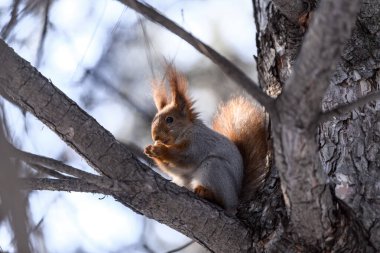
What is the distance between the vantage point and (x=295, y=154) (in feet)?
4.43

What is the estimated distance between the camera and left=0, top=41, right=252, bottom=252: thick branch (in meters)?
1.52

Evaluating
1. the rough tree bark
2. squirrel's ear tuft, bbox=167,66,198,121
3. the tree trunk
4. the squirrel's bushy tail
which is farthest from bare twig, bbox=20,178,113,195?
squirrel's ear tuft, bbox=167,66,198,121

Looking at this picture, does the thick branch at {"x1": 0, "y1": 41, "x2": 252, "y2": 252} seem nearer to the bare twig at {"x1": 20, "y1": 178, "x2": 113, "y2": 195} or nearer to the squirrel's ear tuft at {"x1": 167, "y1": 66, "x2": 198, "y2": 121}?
the bare twig at {"x1": 20, "y1": 178, "x2": 113, "y2": 195}

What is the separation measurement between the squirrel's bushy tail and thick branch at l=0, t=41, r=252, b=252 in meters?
0.46

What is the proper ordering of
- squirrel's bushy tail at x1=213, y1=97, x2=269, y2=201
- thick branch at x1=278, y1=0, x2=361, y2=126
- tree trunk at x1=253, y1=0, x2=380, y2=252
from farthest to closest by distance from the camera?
squirrel's bushy tail at x1=213, y1=97, x2=269, y2=201, tree trunk at x1=253, y1=0, x2=380, y2=252, thick branch at x1=278, y1=0, x2=361, y2=126

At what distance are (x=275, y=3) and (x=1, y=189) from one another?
1.56 metres

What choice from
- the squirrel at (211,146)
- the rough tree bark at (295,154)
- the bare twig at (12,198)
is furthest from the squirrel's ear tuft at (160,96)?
the bare twig at (12,198)

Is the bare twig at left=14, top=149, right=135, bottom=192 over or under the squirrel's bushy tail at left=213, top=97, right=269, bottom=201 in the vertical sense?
under

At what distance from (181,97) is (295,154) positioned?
1.33 metres

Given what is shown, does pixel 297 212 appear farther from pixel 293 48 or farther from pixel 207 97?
pixel 207 97

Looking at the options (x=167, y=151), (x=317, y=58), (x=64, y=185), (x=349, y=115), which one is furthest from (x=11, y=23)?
(x=167, y=151)

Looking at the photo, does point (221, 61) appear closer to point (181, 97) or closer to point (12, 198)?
point (12, 198)

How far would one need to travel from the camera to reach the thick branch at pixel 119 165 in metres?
1.52

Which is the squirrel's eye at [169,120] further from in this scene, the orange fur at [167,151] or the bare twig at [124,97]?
the bare twig at [124,97]
